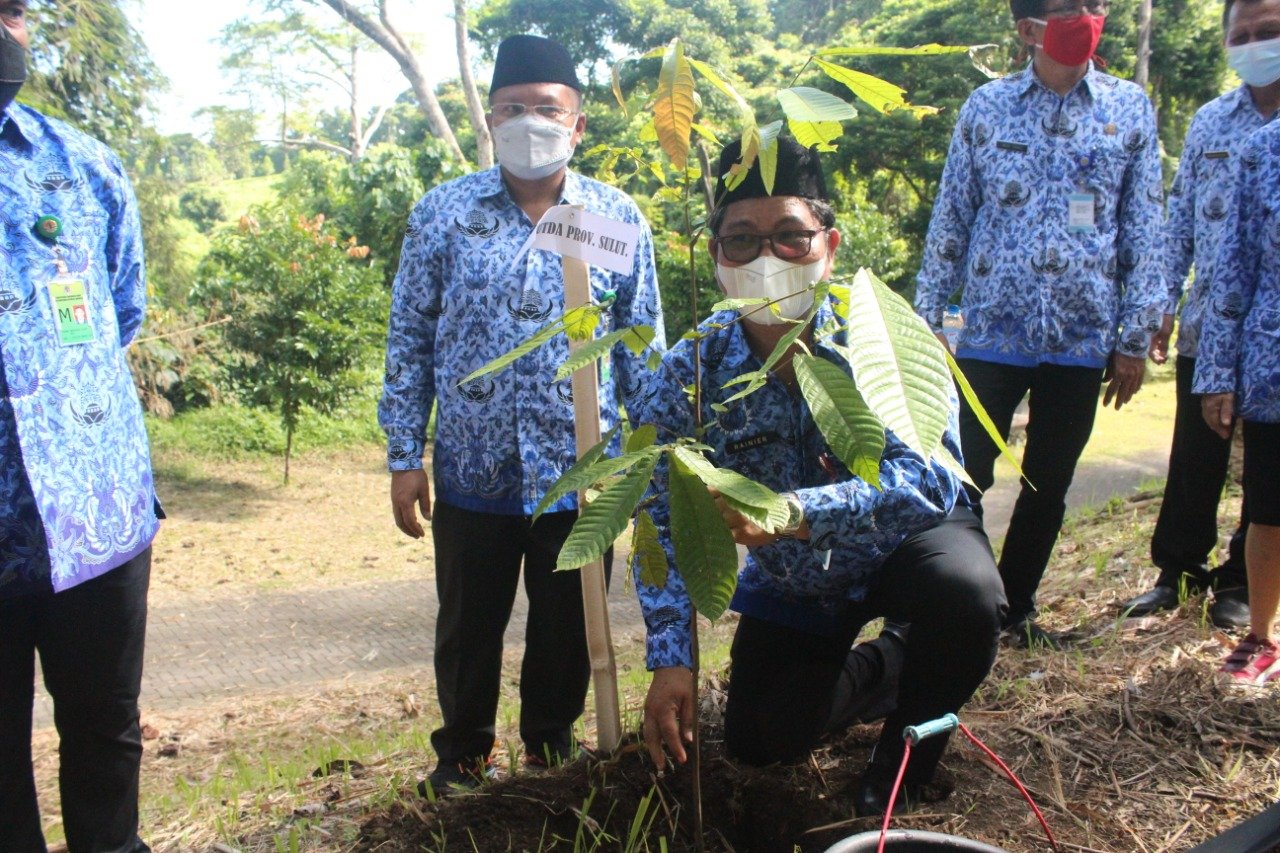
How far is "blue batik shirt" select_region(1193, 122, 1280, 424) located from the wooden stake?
167cm

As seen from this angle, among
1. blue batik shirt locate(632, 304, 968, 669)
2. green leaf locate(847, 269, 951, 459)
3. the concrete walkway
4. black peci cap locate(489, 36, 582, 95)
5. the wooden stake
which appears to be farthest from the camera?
the concrete walkway

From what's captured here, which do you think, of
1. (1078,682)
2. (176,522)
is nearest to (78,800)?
(1078,682)

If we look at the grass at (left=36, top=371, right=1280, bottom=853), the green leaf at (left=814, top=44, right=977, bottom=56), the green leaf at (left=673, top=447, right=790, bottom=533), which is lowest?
the grass at (left=36, top=371, right=1280, bottom=853)

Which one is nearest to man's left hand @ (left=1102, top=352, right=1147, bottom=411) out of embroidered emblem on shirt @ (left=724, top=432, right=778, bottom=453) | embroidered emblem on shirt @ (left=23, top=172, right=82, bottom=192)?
embroidered emblem on shirt @ (left=724, top=432, right=778, bottom=453)

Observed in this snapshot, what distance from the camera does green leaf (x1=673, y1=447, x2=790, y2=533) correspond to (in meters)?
1.43

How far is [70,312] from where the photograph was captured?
7.04 feet

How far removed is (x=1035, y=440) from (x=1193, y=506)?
663 mm

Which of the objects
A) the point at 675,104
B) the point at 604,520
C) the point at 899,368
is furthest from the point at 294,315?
the point at 899,368

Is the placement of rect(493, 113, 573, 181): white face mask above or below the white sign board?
above

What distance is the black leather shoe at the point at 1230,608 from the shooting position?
3.25 m

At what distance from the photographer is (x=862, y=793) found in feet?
7.19

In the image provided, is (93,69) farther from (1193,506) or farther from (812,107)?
(812,107)

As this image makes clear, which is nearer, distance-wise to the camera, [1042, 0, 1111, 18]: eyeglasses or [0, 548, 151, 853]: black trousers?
[0, 548, 151, 853]: black trousers

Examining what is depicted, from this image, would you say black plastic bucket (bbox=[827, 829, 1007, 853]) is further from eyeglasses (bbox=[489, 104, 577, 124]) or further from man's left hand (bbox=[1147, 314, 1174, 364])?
man's left hand (bbox=[1147, 314, 1174, 364])
